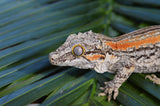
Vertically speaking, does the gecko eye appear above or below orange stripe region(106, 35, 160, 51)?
above

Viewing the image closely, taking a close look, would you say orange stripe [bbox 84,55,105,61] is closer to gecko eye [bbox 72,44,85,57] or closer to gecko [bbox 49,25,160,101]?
gecko [bbox 49,25,160,101]

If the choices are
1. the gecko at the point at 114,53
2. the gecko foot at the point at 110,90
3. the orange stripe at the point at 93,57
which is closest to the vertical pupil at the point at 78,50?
the gecko at the point at 114,53

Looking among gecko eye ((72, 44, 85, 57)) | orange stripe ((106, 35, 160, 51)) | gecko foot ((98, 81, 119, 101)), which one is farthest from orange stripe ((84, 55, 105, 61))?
gecko foot ((98, 81, 119, 101))

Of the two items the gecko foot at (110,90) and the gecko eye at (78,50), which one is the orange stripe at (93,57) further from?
the gecko foot at (110,90)

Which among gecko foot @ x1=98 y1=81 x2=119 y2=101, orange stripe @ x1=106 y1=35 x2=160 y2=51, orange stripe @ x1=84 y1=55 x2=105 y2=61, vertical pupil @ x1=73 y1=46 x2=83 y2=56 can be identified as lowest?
gecko foot @ x1=98 y1=81 x2=119 y2=101

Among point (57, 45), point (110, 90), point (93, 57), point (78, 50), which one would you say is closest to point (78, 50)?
point (78, 50)

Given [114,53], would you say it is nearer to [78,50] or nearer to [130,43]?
[130,43]
